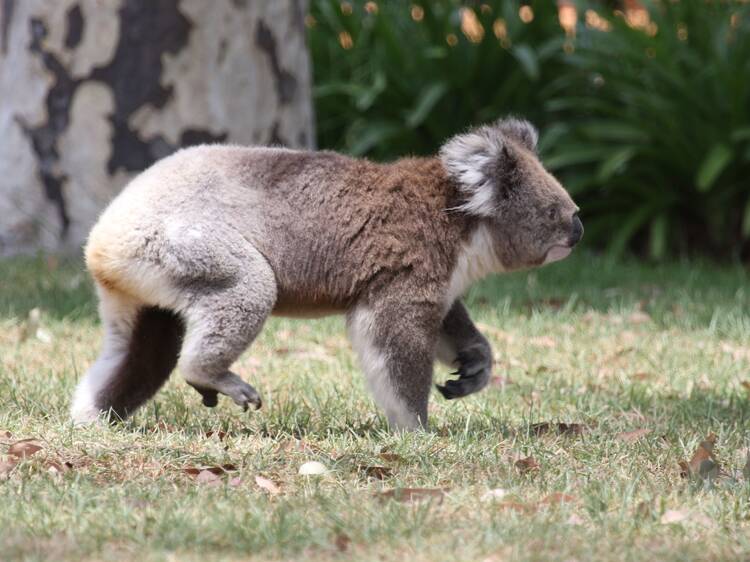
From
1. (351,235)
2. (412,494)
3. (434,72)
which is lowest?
(412,494)

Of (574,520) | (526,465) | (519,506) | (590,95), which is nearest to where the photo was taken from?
(574,520)

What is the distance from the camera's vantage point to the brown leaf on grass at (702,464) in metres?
3.86

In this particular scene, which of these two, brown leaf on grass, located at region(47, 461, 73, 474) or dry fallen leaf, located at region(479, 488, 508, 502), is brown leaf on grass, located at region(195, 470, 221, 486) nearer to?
brown leaf on grass, located at region(47, 461, 73, 474)

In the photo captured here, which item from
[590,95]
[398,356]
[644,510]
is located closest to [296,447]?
[398,356]

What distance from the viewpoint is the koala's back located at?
4.21 m

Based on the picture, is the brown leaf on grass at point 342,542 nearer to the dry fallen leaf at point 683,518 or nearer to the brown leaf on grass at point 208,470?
the brown leaf on grass at point 208,470

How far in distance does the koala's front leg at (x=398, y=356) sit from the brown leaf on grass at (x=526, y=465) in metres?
0.56

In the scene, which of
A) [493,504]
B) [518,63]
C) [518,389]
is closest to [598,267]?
[518,63]

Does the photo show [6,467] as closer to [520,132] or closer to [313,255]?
[313,255]

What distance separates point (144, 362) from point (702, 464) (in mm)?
2094

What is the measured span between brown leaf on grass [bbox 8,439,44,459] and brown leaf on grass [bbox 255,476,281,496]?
750 millimetres

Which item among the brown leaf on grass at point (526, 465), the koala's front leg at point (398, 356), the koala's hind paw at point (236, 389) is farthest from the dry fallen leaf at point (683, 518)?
the koala's hind paw at point (236, 389)

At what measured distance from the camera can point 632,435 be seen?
15.0ft

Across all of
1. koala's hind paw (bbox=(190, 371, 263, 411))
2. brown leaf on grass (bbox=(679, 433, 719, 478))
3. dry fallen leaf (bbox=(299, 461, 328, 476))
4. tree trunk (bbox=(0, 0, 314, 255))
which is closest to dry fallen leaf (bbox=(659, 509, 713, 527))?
brown leaf on grass (bbox=(679, 433, 719, 478))
